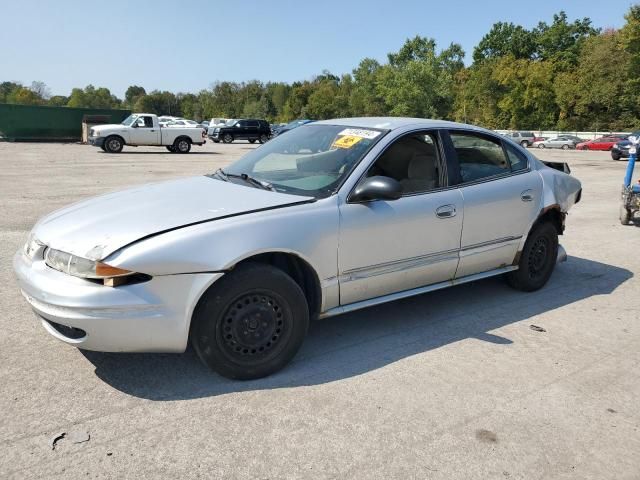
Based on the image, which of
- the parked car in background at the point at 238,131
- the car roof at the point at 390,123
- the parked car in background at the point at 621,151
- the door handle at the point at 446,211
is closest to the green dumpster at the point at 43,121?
the parked car in background at the point at 238,131

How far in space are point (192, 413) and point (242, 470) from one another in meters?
0.56

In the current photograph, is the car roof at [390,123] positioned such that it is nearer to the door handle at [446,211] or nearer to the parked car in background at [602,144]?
the door handle at [446,211]

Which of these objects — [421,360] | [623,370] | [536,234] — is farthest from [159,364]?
[536,234]

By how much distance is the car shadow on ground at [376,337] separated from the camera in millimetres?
3232

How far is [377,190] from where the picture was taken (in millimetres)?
3545

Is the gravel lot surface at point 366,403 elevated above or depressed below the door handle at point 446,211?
below

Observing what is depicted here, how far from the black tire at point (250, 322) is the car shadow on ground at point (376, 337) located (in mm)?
124

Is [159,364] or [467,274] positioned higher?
[467,274]

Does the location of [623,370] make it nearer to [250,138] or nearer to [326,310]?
[326,310]

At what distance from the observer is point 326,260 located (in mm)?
3482

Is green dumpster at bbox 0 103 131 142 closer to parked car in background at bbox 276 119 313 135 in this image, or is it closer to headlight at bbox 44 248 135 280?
parked car in background at bbox 276 119 313 135

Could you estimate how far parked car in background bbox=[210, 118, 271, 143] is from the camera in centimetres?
3897

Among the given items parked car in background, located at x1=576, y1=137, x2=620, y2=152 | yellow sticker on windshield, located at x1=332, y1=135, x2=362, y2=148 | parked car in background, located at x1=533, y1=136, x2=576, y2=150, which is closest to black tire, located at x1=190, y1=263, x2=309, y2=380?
yellow sticker on windshield, located at x1=332, y1=135, x2=362, y2=148

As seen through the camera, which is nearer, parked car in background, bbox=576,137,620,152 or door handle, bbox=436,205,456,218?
door handle, bbox=436,205,456,218
